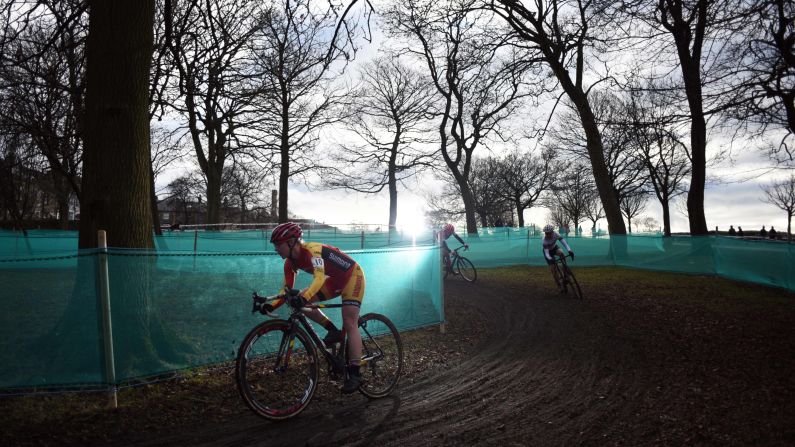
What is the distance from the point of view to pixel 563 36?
15531 mm

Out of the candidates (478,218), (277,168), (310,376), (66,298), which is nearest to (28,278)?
(66,298)

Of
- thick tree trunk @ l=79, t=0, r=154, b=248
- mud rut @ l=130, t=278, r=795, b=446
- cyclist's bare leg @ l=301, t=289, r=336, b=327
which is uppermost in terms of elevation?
thick tree trunk @ l=79, t=0, r=154, b=248

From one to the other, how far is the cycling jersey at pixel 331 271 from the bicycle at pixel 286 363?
0.67ft

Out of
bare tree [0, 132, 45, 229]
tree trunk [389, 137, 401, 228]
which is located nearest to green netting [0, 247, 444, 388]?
bare tree [0, 132, 45, 229]

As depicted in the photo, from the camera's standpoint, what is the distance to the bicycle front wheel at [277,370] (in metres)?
4.10

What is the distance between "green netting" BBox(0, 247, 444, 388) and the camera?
4.33m

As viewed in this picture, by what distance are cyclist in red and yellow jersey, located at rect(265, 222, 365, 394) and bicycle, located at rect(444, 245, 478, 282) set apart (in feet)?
34.2

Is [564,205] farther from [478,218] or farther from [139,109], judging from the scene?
[139,109]

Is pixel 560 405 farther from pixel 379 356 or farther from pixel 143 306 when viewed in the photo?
pixel 143 306

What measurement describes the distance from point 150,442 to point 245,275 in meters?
2.28

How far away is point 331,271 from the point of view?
15.7 ft

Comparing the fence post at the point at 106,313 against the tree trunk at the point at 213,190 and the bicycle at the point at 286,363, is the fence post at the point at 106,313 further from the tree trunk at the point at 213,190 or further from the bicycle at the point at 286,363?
the tree trunk at the point at 213,190

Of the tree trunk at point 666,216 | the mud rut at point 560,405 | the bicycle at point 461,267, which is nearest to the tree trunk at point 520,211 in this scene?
the tree trunk at point 666,216

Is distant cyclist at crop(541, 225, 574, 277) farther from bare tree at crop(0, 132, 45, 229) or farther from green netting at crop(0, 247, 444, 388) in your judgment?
bare tree at crop(0, 132, 45, 229)
